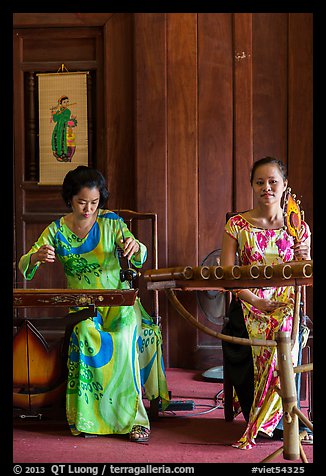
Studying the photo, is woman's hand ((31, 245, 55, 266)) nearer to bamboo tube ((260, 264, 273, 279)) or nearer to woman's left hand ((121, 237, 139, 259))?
woman's left hand ((121, 237, 139, 259))

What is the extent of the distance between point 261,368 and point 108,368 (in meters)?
0.67

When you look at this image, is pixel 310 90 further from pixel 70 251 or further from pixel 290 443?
pixel 290 443

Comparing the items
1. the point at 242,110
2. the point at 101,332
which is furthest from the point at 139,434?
the point at 242,110

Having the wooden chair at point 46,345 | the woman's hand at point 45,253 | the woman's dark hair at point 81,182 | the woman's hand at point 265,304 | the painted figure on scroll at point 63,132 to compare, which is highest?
the painted figure on scroll at point 63,132

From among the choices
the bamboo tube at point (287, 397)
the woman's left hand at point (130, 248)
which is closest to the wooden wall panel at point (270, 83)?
the woman's left hand at point (130, 248)

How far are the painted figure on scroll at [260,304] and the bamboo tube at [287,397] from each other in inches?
32.0

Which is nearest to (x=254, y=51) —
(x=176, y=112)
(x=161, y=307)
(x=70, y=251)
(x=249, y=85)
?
(x=249, y=85)

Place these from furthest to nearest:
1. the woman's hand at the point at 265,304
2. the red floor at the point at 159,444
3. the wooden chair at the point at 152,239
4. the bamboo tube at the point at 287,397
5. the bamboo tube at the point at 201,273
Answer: the wooden chair at the point at 152,239 → the woman's hand at the point at 265,304 → the red floor at the point at 159,444 → the bamboo tube at the point at 287,397 → the bamboo tube at the point at 201,273

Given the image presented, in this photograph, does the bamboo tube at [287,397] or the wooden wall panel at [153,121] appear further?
the wooden wall panel at [153,121]

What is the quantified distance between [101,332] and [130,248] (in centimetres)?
41

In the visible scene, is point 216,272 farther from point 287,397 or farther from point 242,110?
point 242,110

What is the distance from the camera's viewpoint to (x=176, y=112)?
4.52m

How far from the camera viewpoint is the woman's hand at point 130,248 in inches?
124

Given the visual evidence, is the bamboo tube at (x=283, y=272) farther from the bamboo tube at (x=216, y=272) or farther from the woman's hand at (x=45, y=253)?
the woman's hand at (x=45, y=253)
